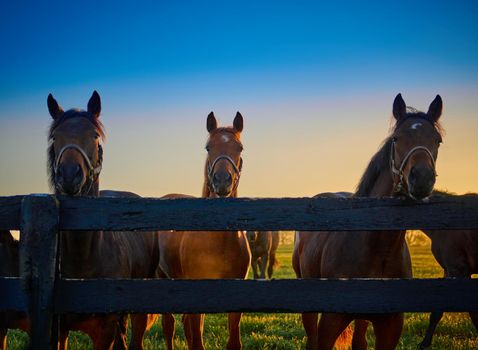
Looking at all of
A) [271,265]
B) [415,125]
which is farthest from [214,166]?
[271,265]

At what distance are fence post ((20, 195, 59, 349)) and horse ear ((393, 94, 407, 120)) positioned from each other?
127 inches

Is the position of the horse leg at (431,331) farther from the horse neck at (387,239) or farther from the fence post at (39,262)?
the fence post at (39,262)

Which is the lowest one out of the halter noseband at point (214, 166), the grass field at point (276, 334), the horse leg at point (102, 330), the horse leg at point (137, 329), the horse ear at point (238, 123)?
the grass field at point (276, 334)

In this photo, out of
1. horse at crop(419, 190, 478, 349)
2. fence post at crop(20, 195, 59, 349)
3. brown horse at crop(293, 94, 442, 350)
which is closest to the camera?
fence post at crop(20, 195, 59, 349)

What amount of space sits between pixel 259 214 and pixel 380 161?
1952mm

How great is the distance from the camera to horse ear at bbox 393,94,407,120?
452cm

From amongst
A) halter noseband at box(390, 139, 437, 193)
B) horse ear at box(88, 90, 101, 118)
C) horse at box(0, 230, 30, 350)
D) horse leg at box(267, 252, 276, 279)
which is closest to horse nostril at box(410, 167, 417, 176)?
halter noseband at box(390, 139, 437, 193)

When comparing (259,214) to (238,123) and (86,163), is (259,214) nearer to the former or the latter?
(86,163)

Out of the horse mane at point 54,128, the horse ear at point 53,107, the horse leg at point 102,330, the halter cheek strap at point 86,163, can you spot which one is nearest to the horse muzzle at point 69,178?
the halter cheek strap at point 86,163

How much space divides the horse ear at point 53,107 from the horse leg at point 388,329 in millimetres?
3702

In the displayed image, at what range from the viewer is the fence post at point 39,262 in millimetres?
2973

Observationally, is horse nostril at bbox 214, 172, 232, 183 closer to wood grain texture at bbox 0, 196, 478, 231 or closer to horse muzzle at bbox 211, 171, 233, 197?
horse muzzle at bbox 211, 171, 233, 197

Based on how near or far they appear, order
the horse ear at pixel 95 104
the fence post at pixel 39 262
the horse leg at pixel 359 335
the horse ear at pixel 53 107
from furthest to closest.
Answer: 1. the horse leg at pixel 359 335
2. the horse ear at pixel 95 104
3. the horse ear at pixel 53 107
4. the fence post at pixel 39 262

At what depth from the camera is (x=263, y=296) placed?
3027 millimetres
